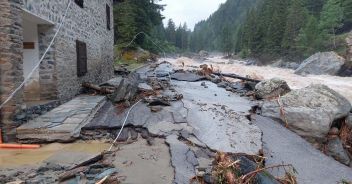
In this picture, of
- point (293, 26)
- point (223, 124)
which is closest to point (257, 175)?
point (223, 124)

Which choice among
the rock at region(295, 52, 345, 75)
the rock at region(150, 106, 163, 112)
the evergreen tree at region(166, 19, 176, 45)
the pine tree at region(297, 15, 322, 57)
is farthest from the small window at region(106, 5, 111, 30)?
the evergreen tree at region(166, 19, 176, 45)

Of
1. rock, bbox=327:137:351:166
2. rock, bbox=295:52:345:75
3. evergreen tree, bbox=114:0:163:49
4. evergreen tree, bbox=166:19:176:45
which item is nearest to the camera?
rock, bbox=327:137:351:166

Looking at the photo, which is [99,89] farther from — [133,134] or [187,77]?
[187,77]

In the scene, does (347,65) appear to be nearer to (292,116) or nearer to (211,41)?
(292,116)

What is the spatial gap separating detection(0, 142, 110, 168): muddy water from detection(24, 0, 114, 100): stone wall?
2.80 metres

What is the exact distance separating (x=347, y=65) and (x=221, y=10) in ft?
424

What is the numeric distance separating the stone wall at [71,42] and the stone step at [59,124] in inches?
33.4

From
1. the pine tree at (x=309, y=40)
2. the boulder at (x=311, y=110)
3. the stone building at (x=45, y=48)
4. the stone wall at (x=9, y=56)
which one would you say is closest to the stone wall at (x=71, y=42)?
the stone building at (x=45, y=48)

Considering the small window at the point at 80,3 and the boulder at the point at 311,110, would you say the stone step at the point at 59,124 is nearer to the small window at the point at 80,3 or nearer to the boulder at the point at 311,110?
the small window at the point at 80,3

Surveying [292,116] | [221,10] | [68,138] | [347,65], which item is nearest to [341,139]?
[292,116]

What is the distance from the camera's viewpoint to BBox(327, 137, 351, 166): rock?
7.33 meters

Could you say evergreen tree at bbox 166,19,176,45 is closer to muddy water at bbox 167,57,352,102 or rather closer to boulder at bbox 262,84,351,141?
muddy water at bbox 167,57,352,102

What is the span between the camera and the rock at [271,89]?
1084 centimetres

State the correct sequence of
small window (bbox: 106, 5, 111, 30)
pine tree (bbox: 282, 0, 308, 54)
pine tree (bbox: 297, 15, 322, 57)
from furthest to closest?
pine tree (bbox: 282, 0, 308, 54), pine tree (bbox: 297, 15, 322, 57), small window (bbox: 106, 5, 111, 30)
